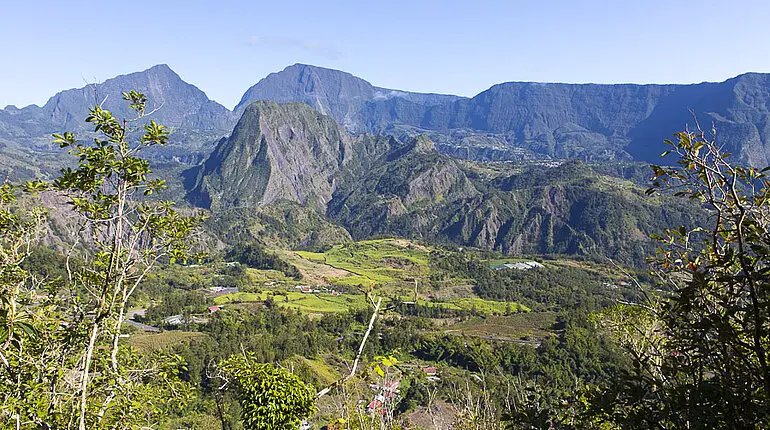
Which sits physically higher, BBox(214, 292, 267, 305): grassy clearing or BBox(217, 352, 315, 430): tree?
BBox(217, 352, 315, 430): tree

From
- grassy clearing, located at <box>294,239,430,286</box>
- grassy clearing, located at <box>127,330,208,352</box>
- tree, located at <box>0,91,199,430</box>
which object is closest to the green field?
grassy clearing, located at <box>294,239,430,286</box>

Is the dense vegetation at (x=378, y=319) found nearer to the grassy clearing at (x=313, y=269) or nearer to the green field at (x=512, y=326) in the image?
the green field at (x=512, y=326)

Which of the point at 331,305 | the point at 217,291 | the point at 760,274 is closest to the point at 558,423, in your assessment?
the point at 760,274

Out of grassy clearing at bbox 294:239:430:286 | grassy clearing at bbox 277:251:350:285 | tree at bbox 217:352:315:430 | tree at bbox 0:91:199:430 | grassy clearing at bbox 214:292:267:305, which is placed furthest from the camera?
grassy clearing at bbox 277:251:350:285

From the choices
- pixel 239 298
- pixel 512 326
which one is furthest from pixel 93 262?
pixel 239 298

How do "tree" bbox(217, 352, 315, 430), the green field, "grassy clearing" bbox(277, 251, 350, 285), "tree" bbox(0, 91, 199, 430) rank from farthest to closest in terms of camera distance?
1. "grassy clearing" bbox(277, 251, 350, 285)
2. the green field
3. "tree" bbox(217, 352, 315, 430)
4. "tree" bbox(0, 91, 199, 430)

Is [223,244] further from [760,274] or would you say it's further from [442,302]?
[760,274]

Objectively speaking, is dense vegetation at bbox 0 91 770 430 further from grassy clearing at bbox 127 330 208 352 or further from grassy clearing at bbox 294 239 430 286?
grassy clearing at bbox 294 239 430 286
